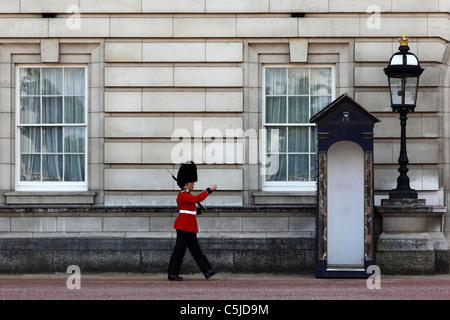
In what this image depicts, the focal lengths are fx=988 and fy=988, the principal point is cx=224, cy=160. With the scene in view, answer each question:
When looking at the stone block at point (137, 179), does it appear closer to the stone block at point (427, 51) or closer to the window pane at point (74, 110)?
the window pane at point (74, 110)

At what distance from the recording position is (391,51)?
1630cm

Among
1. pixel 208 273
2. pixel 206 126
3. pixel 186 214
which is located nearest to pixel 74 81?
pixel 206 126

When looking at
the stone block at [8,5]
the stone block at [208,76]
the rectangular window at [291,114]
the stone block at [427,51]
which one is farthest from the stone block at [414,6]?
the stone block at [8,5]

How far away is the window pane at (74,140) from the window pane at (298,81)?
3590mm

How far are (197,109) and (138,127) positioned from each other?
3.35 feet

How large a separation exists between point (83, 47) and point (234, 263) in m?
4.38

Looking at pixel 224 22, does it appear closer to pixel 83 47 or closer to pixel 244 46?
pixel 244 46

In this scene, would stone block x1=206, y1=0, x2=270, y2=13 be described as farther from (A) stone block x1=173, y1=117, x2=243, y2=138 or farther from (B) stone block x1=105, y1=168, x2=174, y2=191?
(B) stone block x1=105, y1=168, x2=174, y2=191

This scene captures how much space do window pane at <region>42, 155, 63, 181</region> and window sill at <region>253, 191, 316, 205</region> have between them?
3346 mm

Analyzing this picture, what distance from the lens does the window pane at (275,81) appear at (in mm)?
16641

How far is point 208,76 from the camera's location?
53.5 feet

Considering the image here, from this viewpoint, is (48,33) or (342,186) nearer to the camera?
(342,186)

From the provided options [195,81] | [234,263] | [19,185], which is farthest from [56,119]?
[234,263]

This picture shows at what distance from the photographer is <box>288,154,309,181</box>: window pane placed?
54.6ft
